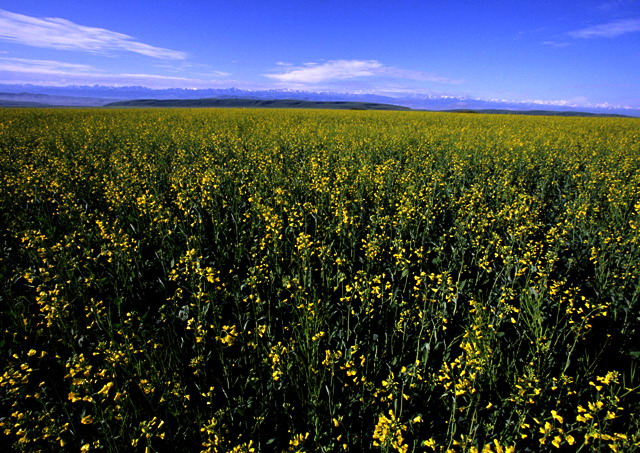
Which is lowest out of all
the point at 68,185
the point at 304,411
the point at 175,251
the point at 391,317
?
the point at 304,411

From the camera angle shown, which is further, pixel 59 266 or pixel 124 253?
pixel 124 253

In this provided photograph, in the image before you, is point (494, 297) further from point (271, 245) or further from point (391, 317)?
point (271, 245)

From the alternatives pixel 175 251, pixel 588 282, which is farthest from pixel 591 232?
pixel 175 251

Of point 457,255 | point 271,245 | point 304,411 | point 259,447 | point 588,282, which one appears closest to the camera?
point 259,447

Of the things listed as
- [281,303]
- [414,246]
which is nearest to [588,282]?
[414,246]

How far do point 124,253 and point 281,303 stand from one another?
7.55 feet

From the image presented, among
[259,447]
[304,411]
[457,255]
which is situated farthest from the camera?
[457,255]

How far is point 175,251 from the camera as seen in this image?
474 centimetres

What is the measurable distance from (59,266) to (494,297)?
5275 millimetres

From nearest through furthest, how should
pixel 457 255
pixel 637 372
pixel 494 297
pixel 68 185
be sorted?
pixel 637 372
pixel 494 297
pixel 457 255
pixel 68 185

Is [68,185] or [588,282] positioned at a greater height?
[68,185]

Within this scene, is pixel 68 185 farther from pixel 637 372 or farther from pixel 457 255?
pixel 637 372

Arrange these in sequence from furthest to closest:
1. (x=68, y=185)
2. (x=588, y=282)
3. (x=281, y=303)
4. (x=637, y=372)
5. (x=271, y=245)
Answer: (x=68, y=185)
(x=271, y=245)
(x=588, y=282)
(x=281, y=303)
(x=637, y=372)

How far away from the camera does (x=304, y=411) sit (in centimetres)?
256
